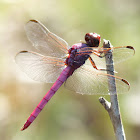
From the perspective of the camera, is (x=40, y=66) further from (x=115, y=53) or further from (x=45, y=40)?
(x=115, y=53)

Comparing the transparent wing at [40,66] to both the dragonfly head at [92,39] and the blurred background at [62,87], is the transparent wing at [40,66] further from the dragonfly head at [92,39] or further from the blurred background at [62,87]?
the blurred background at [62,87]

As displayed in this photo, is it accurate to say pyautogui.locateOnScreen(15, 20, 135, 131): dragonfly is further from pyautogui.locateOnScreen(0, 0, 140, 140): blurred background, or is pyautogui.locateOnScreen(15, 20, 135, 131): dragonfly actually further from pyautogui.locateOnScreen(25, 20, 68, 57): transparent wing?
pyautogui.locateOnScreen(0, 0, 140, 140): blurred background

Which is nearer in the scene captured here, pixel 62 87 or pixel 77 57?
pixel 77 57

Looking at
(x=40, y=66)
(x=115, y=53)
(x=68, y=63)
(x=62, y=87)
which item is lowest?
(x=62, y=87)

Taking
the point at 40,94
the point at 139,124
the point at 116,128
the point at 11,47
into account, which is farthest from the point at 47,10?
the point at 116,128

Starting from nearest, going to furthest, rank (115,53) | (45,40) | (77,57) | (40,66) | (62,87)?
1. (115,53)
2. (77,57)
3. (40,66)
4. (45,40)
5. (62,87)

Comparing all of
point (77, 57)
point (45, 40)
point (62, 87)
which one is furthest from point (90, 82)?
point (62, 87)

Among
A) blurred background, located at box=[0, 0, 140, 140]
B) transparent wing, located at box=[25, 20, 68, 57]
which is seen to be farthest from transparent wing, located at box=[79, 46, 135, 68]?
blurred background, located at box=[0, 0, 140, 140]

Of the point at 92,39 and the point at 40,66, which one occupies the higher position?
the point at 92,39
